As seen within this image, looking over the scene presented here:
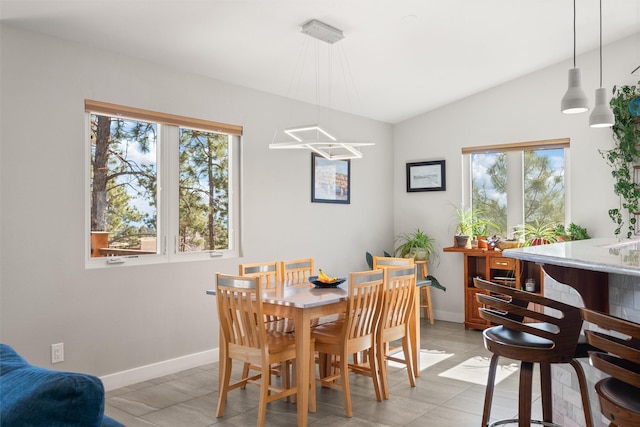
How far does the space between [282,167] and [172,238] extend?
141cm

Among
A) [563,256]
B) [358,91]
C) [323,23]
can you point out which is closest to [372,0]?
[323,23]

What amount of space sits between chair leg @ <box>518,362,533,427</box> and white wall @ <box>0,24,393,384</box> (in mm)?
2843

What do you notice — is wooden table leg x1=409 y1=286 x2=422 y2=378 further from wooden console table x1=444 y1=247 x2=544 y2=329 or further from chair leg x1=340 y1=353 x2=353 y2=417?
wooden console table x1=444 y1=247 x2=544 y2=329

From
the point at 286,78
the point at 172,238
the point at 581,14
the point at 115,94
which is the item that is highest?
the point at 581,14

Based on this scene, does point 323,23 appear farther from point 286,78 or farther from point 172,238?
point 172,238

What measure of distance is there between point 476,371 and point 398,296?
110cm

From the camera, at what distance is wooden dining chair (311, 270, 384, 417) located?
125 inches

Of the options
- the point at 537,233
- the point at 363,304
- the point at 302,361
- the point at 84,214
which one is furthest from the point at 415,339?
the point at 84,214

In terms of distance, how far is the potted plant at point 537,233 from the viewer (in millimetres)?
5129

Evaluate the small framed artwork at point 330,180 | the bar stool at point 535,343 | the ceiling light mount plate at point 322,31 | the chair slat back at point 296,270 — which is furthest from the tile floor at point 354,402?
the ceiling light mount plate at point 322,31

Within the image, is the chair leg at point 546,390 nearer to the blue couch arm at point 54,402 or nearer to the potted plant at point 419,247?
the blue couch arm at point 54,402

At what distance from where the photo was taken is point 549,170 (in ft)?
17.8

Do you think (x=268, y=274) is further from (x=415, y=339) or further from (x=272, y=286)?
(x=415, y=339)

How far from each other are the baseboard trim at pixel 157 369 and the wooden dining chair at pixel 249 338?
0.96 meters
